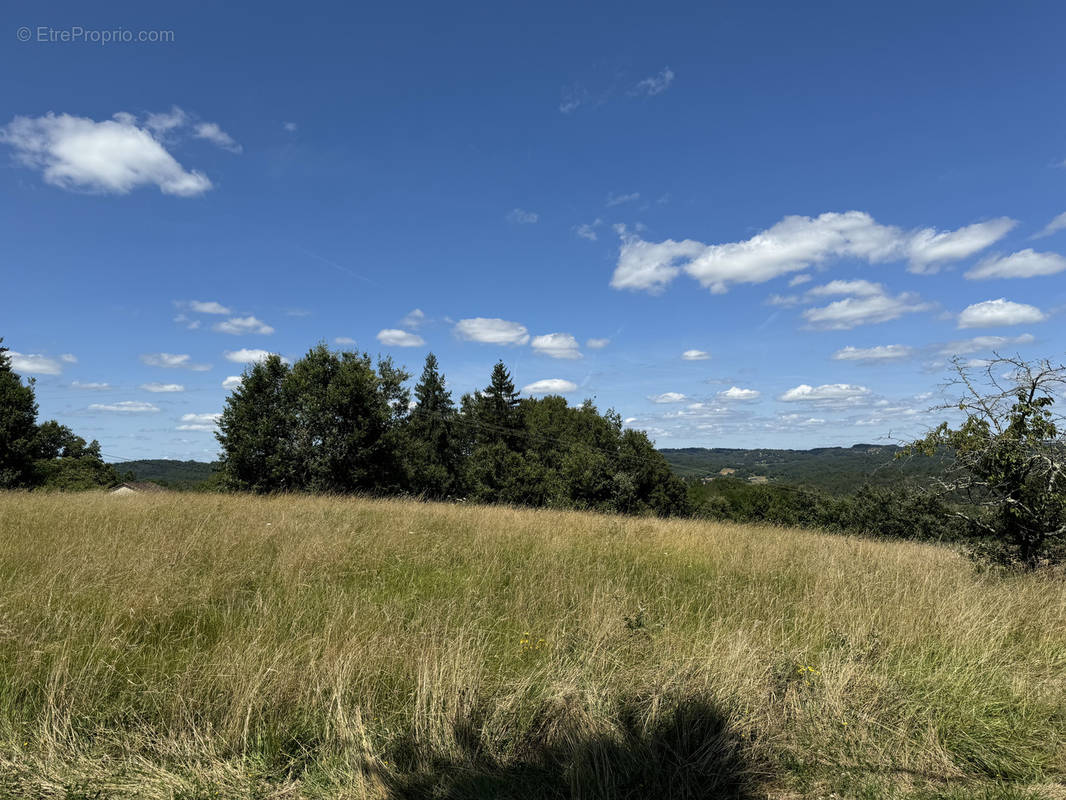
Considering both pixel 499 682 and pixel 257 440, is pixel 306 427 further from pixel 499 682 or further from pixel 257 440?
pixel 499 682

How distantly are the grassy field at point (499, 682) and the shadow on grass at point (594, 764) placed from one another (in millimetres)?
13

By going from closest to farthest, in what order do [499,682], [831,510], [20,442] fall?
[499,682] → [20,442] → [831,510]

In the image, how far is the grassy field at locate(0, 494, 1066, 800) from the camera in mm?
2746

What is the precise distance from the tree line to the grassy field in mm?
15039

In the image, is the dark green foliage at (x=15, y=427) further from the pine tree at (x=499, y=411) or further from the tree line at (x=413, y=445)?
the pine tree at (x=499, y=411)

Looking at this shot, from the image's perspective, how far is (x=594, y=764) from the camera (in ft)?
8.98

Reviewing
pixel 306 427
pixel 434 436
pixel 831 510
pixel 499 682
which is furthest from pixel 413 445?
pixel 831 510

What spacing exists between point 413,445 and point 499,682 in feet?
144

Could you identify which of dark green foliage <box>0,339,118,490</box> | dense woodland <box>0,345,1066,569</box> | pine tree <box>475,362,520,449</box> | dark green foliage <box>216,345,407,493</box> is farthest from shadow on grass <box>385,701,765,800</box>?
pine tree <box>475,362,520,449</box>

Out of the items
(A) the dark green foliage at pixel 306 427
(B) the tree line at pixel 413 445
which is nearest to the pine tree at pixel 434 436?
(B) the tree line at pixel 413 445

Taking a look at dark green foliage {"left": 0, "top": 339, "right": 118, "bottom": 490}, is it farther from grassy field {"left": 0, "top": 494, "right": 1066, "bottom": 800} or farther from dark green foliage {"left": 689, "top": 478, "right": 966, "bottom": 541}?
dark green foliage {"left": 689, "top": 478, "right": 966, "bottom": 541}

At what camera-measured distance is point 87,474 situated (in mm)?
45000

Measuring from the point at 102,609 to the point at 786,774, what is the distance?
16.9 ft

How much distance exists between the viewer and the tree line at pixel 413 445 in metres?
30.1
